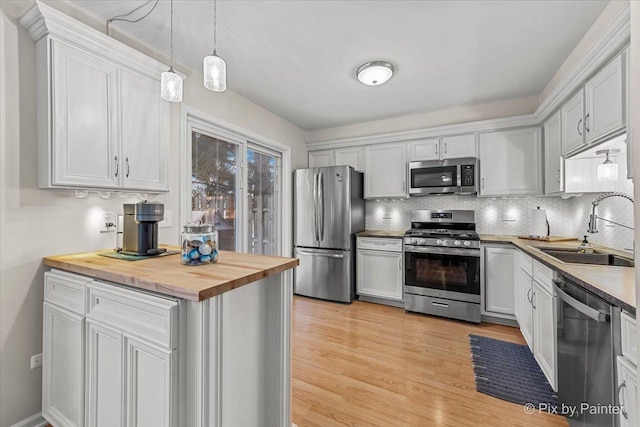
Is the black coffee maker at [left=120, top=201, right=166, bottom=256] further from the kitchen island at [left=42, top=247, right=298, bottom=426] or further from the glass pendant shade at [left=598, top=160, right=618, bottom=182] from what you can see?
the glass pendant shade at [left=598, top=160, right=618, bottom=182]

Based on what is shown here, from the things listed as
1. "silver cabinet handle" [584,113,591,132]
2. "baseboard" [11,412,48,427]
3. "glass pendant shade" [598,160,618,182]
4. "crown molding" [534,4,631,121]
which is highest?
"crown molding" [534,4,631,121]

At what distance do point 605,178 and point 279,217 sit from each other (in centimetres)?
344

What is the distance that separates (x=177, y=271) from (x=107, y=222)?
1.08 meters

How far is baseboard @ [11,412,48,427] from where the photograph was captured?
161cm

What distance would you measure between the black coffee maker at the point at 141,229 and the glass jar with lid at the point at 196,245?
17.1 inches

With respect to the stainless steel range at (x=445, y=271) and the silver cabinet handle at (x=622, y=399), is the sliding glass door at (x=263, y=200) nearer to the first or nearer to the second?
the stainless steel range at (x=445, y=271)

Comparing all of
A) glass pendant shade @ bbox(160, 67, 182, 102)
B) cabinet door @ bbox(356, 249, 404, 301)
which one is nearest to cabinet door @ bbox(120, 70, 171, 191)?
glass pendant shade @ bbox(160, 67, 182, 102)

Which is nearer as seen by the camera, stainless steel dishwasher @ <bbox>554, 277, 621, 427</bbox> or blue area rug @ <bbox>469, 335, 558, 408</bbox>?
stainless steel dishwasher @ <bbox>554, 277, 621, 427</bbox>

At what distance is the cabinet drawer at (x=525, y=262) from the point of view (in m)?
2.33

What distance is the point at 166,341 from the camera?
1.09 meters

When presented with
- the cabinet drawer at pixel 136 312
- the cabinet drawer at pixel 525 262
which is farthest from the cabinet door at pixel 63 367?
the cabinet drawer at pixel 525 262

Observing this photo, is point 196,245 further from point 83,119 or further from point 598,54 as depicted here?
point 598,54

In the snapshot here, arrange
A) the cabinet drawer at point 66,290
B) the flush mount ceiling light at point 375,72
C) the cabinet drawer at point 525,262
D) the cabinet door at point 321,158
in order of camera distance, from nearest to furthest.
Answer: the cabinet drawer at point 66,290 → the cabinet drawer at point 525,262 → the flush mount ceiling light at point 375,72 → the cabinet door at point 321,158

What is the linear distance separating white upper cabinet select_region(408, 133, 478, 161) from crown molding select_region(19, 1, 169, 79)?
317cm
